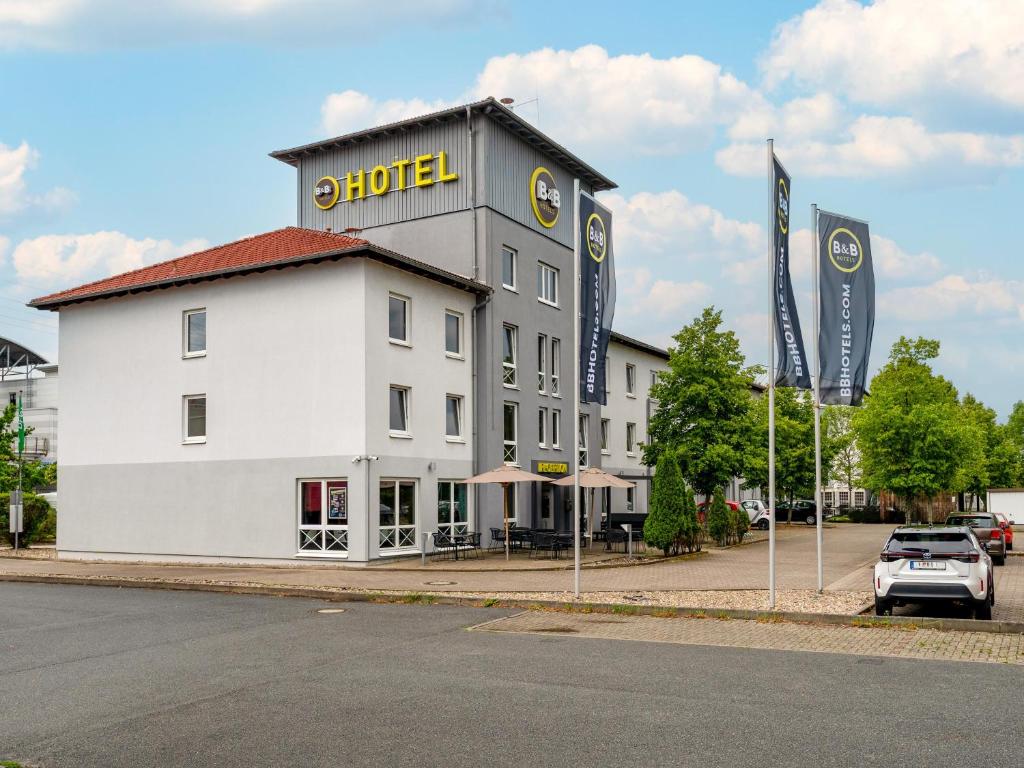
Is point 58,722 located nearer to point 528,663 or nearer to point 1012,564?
point 528,663

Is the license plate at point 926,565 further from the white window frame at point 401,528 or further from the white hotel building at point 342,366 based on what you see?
the white window frame at point 401,528

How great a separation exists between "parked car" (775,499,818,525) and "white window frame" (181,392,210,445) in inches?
1769

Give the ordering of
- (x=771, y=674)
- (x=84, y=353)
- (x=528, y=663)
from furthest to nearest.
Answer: (x=84, y=353)
(x=528, y=663)
(x=771, y=674)

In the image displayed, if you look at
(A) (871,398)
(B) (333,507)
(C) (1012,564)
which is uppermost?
(A) (871,398)

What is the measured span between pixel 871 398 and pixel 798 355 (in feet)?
82.0

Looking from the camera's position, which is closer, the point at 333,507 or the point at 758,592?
the point at 758,592

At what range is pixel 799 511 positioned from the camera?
66.8 metres

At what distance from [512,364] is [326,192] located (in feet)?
28.7

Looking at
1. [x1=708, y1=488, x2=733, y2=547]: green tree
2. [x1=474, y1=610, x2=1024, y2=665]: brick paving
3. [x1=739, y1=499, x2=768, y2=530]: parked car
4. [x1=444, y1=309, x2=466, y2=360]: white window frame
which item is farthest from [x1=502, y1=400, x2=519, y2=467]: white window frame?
[x1=739, y1=499, x2=768, y2=530]: parked car

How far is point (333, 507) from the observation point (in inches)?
1027

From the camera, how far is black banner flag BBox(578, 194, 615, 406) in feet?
58.0

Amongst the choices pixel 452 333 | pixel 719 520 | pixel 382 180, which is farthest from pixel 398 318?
pixel 719 520

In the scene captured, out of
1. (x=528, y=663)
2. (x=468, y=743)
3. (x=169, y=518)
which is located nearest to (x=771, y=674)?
(x=528, y=663)

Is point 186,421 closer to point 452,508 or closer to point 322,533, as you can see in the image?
point 322,533
